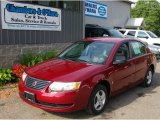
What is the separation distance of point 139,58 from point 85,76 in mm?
2528

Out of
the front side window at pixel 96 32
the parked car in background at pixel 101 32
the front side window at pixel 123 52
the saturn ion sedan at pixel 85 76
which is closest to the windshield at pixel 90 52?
the saturn ion sedan at pixel 85 76

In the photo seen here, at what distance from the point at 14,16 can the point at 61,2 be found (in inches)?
100

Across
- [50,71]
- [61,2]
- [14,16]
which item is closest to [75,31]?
[61,2]

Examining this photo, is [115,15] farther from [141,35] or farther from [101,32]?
[101,32]

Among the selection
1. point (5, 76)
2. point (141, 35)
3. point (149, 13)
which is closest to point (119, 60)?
point (5, 76)

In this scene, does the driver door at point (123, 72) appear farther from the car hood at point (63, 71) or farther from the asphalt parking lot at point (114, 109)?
the car hood at point (63, 71)

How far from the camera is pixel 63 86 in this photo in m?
4.93

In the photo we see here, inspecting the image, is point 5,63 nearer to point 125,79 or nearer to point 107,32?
point 125,79

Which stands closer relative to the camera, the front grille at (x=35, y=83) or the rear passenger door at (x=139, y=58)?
the front grille at (x=35, y=83)

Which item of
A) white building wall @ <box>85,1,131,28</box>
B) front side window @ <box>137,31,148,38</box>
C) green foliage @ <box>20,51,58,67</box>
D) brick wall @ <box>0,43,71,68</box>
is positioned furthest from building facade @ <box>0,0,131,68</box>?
white building wall @ <box>85,1,131,28</box>

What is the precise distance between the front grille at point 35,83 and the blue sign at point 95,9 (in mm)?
14983

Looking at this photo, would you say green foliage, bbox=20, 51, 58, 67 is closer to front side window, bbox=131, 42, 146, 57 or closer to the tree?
front side window, bbox=131, 42, 146, 57

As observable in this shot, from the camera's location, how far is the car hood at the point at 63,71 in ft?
16.7

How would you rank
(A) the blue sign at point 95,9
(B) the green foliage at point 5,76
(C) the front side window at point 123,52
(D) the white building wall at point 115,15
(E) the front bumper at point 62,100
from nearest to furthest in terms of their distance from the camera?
(E) the front bumper at point 62,100 < (C) the front side window at point 123,52 < (B) the green foliage at point 5,76 < (A) the blue sign at point 95,9 < (D) the white building wall at point 115,15
